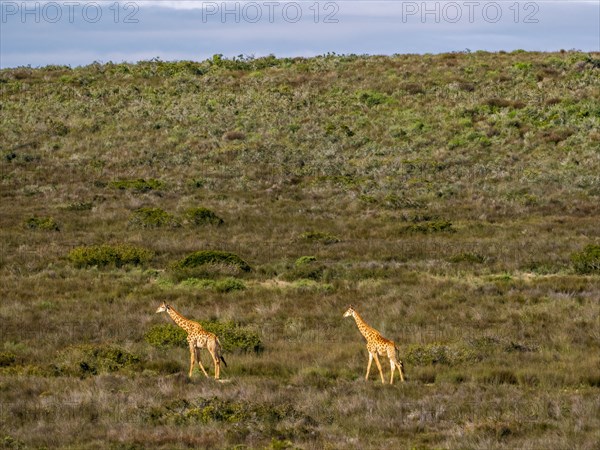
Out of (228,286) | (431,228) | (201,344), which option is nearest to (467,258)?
(431,228)

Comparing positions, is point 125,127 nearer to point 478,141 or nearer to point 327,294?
point 478,141

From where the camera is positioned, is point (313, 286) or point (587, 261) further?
point (587, 261)

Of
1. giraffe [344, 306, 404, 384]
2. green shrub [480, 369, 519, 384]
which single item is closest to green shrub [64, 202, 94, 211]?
giraffe [344, 306, 404, 384]

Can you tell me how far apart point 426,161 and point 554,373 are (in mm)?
37064

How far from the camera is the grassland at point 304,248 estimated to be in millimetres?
11594

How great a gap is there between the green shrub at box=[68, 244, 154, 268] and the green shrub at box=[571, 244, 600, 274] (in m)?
12.3

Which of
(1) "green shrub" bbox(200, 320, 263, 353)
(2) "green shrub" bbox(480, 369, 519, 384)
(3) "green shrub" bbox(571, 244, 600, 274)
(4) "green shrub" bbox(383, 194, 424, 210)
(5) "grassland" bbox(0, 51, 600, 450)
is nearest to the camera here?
(5) "grassland" bbox(0, 51, 600, 450)

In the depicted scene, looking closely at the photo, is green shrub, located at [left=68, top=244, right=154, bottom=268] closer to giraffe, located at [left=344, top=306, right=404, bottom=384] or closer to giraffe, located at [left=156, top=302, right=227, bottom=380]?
giraffe, located at [left=156, top=302, right=227, bottom=380]

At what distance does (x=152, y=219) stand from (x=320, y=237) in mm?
6995

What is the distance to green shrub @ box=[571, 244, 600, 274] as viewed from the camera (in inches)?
990

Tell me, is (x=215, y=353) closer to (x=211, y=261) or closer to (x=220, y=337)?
(x=220, y=337)

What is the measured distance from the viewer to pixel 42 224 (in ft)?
111

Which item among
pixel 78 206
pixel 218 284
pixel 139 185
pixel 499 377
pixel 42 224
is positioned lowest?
pixel 499 377

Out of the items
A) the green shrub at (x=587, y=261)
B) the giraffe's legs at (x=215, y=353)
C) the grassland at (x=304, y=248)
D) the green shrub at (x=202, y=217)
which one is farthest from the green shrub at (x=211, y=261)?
the giraffe's legs at (x=215, y=353)
